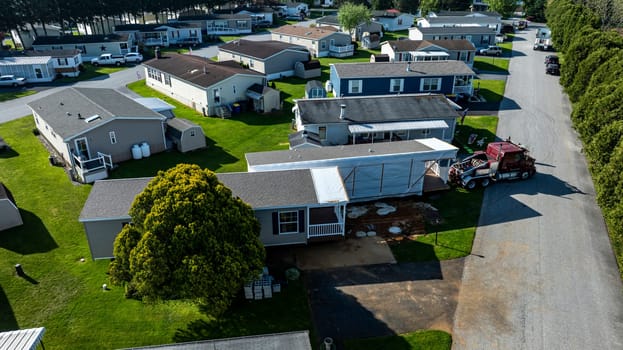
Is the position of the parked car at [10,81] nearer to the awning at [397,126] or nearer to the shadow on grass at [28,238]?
the shadow on grass at [28,238]

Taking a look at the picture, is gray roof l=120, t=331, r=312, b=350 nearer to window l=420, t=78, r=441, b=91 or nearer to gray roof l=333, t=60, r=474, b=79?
gray roof l=333, t=60, r=474, b=79

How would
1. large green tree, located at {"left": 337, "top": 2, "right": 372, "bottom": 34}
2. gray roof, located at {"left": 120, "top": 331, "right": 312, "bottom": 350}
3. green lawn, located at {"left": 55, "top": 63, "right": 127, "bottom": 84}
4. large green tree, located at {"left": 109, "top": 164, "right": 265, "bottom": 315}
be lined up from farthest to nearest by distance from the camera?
large green tree, located at {"left": 337, "top": 2, "right": 372, "bottom": 34}
green lawn, located at {"left": 55, "top": 63, "right": 127, "bottom": 84}
large green tree, located at {"left": 109, "top": 164, "right": 265, "bottom": 315}
gray roof, located at {"left": 120, "top": 331, "right": 312, "bottom": 350}

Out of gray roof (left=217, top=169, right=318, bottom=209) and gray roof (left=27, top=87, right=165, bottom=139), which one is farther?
gray roof (left=27, top=87, right=165, bottom=139)

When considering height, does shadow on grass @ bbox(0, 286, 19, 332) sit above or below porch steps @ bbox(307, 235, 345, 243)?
below

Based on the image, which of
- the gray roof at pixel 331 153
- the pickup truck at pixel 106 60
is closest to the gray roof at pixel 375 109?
the gray roof at pixel 331 153

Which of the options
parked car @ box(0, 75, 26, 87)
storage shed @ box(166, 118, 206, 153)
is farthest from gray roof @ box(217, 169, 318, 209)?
parked car @ box(0, 75, 26, 87)

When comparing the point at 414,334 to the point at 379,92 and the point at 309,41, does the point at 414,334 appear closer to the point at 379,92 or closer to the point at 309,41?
the point at 379,92

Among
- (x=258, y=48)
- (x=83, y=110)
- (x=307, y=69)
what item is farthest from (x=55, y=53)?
(x=307, y=69)
